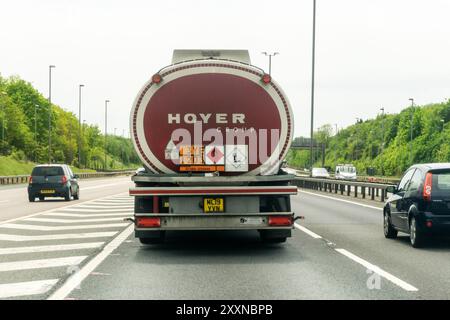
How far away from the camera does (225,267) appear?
1084 centimetres

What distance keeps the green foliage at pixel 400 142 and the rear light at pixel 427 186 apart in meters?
70.7

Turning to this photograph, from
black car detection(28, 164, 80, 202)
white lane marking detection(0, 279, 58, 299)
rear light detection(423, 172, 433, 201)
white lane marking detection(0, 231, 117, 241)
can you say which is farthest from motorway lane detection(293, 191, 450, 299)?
black car detection(28, 164, 80, 202)

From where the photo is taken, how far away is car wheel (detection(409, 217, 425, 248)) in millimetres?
13312

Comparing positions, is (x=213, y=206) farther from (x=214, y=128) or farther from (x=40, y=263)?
(x=40, y=263)

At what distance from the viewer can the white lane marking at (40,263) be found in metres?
10.8

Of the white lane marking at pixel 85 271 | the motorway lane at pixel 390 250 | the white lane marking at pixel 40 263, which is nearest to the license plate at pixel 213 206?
the white lane marking at pixel 85 271

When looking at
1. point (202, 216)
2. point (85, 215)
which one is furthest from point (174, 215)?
point (85, 215)

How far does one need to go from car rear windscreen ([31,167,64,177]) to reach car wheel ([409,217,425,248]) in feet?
66.8

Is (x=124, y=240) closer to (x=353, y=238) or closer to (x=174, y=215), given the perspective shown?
(x=174, y=215)

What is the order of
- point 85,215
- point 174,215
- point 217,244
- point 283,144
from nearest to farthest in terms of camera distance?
point 174,215
point 283,144
point 217,244
point 85,215
